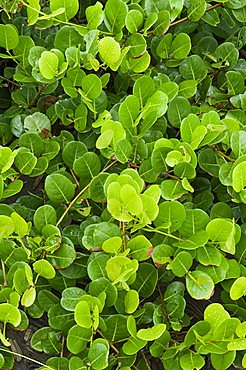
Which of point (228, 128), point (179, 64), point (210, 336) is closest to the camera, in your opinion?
point (210, 336)

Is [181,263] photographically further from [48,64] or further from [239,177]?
[48,64]

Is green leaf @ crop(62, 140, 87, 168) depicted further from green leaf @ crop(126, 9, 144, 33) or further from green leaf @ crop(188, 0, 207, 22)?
green leaf @ crop(188, 0, 207, 22)

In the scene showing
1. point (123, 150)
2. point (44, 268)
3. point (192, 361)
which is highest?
point (123, 150)

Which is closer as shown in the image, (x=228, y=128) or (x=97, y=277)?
(x=97, y=277)

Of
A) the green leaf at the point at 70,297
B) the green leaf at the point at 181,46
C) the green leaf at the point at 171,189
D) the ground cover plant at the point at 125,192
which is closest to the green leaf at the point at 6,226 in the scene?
the ground cover plant at the point at 125,192

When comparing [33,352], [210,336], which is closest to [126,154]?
[210,336]

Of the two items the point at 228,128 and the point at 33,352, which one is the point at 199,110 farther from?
the point at 33,352

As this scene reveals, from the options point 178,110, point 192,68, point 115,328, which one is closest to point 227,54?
point 192,68

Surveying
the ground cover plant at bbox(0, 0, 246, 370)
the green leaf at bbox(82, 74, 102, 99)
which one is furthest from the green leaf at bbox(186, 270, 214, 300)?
the green leaf at bbox(82, 74, 102, 99)

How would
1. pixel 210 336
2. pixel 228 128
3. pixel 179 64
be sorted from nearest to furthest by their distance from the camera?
pixel 210 336 → pixel 228 128 → pixel 179 64
